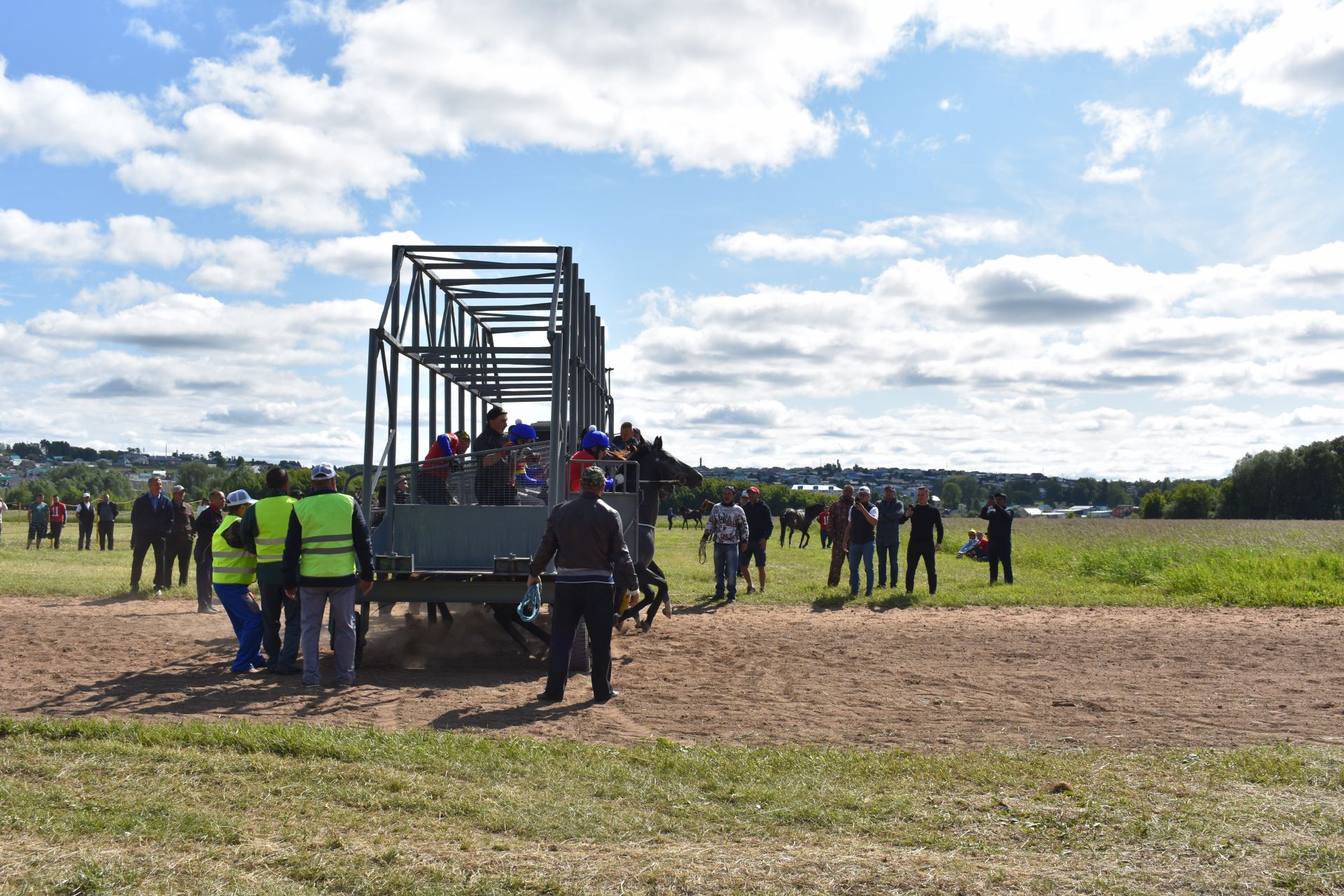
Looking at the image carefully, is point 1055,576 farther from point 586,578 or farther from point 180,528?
point 586,578

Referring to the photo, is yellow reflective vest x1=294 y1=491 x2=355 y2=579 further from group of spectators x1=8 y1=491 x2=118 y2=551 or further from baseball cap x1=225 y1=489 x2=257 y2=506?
group of spectators x1=8 y1=491 x2=118 y2=551

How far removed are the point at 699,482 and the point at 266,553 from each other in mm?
4621

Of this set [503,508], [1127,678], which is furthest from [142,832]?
[1127,678]

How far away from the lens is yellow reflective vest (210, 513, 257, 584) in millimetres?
10141

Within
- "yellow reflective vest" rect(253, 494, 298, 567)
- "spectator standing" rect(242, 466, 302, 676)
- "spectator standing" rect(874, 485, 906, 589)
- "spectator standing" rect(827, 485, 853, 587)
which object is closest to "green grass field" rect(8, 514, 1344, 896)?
"spectator standing" rect(242, 466, 302, 676)

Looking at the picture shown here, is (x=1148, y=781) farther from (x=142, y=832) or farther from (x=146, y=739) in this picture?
(x=146, y=739)

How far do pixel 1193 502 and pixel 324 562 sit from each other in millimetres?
102337

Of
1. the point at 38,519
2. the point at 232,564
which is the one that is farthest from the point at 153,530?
the point at 38,519

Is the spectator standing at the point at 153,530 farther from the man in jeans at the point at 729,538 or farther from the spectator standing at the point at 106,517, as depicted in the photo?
the spectator standing at the point at 106,517

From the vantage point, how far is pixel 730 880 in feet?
14.9

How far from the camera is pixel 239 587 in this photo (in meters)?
10.2

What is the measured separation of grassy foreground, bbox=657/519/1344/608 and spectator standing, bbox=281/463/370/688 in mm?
8805

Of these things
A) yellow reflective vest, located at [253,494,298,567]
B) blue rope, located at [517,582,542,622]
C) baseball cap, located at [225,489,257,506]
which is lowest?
blue rope, located at [517,582,542,622]

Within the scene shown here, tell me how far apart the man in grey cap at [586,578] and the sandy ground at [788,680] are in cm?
26
